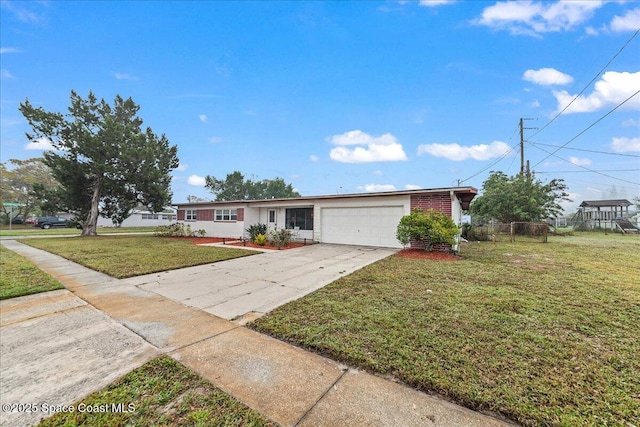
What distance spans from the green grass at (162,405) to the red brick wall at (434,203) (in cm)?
968

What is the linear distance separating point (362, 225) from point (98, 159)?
18.6 metres

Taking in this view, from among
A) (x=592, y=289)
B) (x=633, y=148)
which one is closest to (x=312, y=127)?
(x=592, y=289)

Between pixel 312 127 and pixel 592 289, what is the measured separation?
56.0ft

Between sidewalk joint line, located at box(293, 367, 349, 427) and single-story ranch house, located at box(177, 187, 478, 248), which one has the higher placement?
single-story ranch house, located at box(177, 187, 478, 248)

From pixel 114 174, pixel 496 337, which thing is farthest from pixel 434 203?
pixel 114 174

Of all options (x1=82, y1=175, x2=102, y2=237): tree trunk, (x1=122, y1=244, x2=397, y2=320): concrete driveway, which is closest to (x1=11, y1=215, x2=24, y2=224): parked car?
(x1=82, y1=175, x2=102, y2=237): tree trunk

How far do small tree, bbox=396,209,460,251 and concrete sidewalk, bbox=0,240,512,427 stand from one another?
7.80 meters

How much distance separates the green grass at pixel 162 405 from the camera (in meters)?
1.78

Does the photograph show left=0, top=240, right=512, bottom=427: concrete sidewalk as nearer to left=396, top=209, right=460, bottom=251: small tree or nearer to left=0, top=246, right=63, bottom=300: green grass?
left=0, top=246, right=63, bottom=300: green grass

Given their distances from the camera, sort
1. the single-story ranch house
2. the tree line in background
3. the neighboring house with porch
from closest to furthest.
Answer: the single-story ranch house → the tree line in background → the neighboring house with porch

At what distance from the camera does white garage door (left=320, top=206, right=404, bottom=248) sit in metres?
11.4

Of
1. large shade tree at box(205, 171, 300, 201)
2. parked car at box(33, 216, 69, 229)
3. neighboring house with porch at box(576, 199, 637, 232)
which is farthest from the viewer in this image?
large shade tree at box(205, 171, 300, 201)

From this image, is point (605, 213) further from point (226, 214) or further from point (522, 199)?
A: point (226, 214)

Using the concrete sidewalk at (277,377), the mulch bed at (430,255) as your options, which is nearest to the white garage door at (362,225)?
the mulch bed at (430,255)
